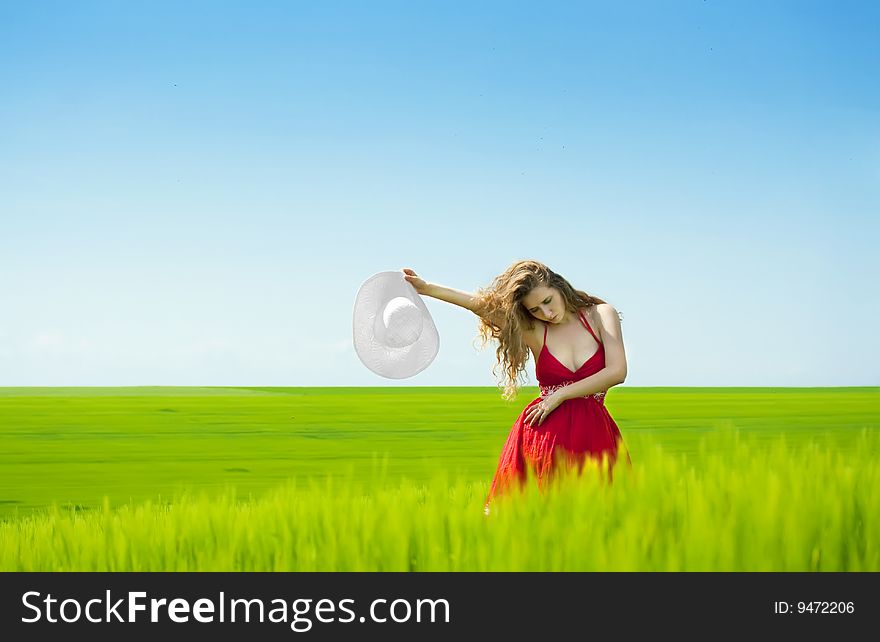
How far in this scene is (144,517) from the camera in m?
3.76

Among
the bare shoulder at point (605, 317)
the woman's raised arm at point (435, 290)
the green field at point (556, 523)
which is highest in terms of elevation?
the woman's raised arm at point (435, 290)

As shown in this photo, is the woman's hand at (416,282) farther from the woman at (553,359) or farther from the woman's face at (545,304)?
the woman's face at (545,304)

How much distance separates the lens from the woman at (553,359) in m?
3.55

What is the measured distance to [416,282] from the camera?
155 inches

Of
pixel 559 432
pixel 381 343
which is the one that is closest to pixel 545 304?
pixel 559 432

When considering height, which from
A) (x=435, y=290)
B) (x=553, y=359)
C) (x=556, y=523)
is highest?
(x=435, y=290)

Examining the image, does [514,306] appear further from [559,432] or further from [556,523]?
[556,523]

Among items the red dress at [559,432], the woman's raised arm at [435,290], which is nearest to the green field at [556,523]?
the red dress at [559,432]

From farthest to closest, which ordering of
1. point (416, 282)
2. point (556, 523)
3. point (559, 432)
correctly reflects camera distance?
point (416, 282), point (559, 432), point (556, 523)

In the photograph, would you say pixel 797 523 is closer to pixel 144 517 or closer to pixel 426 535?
pixel 426 535

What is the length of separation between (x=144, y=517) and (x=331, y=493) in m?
1.13

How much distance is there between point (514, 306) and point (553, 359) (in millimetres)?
294
